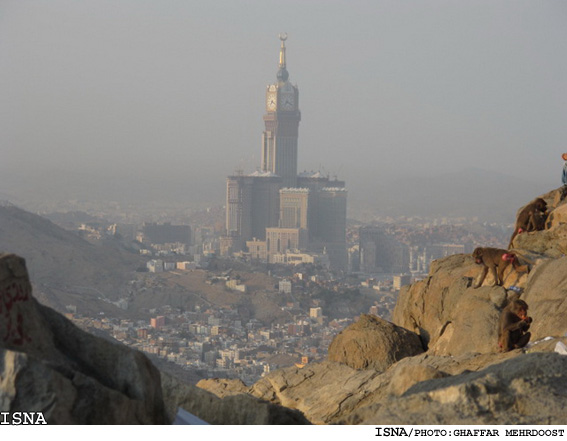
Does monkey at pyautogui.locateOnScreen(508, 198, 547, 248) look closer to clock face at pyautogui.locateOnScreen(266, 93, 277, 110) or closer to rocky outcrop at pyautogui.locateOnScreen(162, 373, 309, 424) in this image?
rocky outcrop at pyautogui.locateOnScreen(162, 373, 309, 424)

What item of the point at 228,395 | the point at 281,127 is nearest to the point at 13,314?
the point at 228,395

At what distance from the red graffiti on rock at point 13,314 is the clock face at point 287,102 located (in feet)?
543

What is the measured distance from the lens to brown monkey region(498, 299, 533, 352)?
879 centimetres

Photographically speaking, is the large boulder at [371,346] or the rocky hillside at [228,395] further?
the large boulder at [371,346]

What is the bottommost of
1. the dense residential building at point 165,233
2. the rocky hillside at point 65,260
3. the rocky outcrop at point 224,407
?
the dense residential building at point 165,233

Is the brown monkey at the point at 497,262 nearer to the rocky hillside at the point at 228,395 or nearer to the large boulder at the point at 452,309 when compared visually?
→ the large boulder at the point at 452,309

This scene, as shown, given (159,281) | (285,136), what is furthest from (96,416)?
(285,136)

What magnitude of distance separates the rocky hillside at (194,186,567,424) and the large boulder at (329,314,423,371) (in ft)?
0.04

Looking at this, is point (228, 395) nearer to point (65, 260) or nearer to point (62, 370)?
point (62, 370)

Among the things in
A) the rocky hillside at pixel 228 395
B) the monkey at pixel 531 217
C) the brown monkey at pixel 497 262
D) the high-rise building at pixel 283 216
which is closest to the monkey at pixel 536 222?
the monkey at pixel 531 217

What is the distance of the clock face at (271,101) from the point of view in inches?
6663

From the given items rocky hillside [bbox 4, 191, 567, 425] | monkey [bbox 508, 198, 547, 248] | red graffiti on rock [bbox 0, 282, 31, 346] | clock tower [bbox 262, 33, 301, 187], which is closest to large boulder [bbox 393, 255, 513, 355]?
rocky hillside [bbox 4, 191, 567, 425]

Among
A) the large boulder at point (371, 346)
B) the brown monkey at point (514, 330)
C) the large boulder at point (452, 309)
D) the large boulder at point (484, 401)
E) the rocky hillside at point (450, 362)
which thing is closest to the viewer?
the large boulder at point (484, 401)

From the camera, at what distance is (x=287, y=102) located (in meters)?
170
